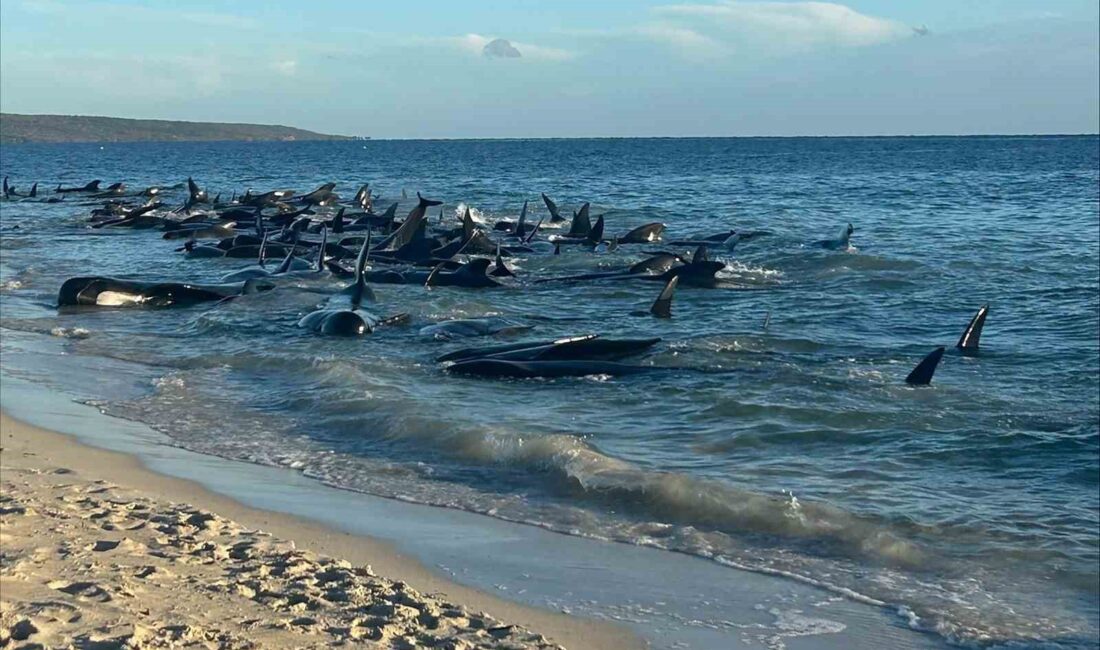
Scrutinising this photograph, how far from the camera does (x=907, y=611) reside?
6383 mm

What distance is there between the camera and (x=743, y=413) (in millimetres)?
10820

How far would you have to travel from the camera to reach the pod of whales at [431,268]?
42.2ft

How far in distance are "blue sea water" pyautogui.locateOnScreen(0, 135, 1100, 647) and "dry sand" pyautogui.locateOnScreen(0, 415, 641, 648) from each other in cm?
141

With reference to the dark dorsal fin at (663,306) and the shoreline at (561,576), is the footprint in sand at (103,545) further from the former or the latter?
the dark dorsal fin at (663,306)

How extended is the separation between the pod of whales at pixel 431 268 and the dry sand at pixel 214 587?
5.20 meters

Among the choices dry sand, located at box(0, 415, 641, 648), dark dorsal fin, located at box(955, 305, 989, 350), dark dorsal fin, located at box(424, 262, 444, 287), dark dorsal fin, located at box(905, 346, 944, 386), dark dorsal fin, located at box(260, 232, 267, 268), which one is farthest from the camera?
dark dorsal fin, located at box(260, 232, 267, 268)

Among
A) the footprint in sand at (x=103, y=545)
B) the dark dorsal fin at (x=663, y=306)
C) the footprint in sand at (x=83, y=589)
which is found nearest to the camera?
the footprint in sand at (x=83, y=589)

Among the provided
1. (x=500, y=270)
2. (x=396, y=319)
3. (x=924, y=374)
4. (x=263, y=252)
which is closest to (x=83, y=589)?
(x=924, y=374)

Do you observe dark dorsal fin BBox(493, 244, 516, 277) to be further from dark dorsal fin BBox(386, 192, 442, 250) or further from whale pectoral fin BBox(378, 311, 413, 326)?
whale pectoral fin BBox(378, 311, 413, 326)

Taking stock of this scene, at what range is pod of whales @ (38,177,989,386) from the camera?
1286 cm

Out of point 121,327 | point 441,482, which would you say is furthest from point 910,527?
point 121,327

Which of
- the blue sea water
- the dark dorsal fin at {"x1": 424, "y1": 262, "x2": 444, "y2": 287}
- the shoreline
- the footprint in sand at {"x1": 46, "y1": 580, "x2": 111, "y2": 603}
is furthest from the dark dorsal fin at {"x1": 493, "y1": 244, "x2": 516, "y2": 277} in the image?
the footprint in sand at {"x1": 46, "y1": 580, "x2": 111, "y2": 603}

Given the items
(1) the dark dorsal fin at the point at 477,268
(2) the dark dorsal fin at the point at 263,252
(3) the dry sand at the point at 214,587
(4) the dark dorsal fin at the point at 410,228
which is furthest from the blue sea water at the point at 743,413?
(4) the dark dorsal fin at the point at 410,228

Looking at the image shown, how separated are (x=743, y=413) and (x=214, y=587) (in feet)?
18.9
